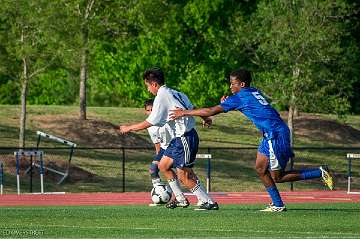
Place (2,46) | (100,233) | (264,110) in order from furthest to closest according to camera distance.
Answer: (2,46) < (264,110) < (100,233)

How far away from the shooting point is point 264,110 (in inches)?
715

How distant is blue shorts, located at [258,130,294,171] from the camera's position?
717 inches

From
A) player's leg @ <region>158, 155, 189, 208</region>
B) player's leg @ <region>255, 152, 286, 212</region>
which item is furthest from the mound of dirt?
player's leg @ <region>255, 152, 286, 212</region>

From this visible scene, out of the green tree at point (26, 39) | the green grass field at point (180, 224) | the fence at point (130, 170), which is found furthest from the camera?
the green tree at point (26, 39)

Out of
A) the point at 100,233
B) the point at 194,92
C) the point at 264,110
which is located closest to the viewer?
the point at 100,233

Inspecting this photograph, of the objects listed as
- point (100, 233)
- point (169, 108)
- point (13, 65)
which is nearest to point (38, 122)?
point (13, 65)

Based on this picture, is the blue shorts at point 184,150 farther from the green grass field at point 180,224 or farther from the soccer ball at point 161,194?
the soccer ball at point 161,194

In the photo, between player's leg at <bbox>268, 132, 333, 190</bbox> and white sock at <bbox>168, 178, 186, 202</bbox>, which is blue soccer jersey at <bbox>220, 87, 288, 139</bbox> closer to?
player's leg at <bbox>268, 132, 333, 190</bbox>

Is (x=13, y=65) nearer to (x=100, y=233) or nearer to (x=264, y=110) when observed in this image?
(x=264, y=110)

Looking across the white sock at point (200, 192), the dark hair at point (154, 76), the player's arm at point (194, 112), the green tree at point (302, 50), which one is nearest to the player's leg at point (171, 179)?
the white sock at point (200, 192)

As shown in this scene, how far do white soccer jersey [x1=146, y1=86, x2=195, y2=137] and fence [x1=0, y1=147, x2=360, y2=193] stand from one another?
15605 millimetres

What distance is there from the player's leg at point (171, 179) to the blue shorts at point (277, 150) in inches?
62.2

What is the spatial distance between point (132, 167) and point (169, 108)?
21614 millimetres

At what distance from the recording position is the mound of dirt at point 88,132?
141ft
